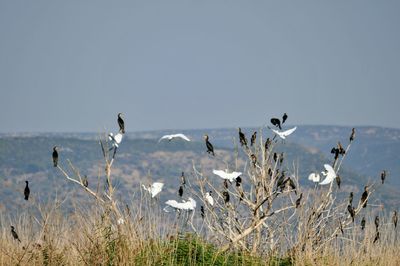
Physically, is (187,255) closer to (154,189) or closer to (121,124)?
(154,189)

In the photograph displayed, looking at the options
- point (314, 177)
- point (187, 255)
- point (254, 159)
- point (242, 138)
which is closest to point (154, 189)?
point (187, 255)

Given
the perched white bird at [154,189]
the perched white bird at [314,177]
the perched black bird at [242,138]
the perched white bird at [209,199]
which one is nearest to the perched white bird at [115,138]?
the perched white bird at [154,189]

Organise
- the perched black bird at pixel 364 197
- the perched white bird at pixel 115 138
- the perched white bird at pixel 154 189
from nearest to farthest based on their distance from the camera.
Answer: the perched white bird at pixel 115 138, the perched white bird at pixel 154 189, the perched black bird at pixel 364 197

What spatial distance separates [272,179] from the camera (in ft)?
42.8

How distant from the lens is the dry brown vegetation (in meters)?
11.7

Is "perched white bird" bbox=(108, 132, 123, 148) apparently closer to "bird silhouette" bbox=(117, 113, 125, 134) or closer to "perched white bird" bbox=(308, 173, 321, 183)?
"bird silhouette" bbox=(117, 113, 125, 134)

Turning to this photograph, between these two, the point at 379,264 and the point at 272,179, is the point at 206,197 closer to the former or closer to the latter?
the point at 272,179

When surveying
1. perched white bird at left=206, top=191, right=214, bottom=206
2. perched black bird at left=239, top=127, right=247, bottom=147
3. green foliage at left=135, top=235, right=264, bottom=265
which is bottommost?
green foliage at left=135, top=235, right=264, bottom=265

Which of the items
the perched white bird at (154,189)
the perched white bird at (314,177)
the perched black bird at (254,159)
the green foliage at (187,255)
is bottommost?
the green foliage at (187,255)

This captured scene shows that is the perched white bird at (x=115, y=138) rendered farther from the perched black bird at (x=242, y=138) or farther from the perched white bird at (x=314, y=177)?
the perched white bird at (x=314, y=177)

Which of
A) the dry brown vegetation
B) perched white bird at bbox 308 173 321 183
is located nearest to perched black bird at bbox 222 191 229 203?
the dry brown vegetation

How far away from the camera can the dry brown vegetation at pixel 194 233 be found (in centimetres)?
1166

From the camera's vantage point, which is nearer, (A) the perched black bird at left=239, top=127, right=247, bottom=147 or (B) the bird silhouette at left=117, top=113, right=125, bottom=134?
(B) the bird silhouette at left=117, top=113, right=125, bottom=134

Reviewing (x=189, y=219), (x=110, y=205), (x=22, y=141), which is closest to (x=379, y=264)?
(x=189, y=219)
